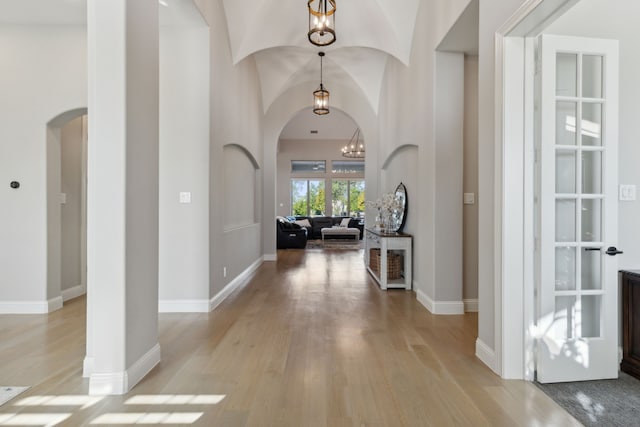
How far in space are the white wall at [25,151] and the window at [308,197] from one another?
10.7m

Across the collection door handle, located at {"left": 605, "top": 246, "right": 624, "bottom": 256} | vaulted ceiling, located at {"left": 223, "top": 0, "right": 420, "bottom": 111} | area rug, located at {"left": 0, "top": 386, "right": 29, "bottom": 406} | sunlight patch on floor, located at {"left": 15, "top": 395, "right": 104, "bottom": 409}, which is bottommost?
sunlight patch on floor, located at {"left": 15, "top": 395, "right": 104, "bottom": 409}

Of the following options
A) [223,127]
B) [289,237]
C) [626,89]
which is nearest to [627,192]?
[626,89]

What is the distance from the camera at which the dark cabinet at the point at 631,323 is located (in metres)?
2.36

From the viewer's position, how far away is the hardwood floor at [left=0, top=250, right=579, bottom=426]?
1916mm

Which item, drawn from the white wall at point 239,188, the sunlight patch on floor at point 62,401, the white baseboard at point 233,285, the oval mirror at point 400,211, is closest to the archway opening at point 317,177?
the white wall at point 239,188

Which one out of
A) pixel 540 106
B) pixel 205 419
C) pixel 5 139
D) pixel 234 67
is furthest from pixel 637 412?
pixel 5 139

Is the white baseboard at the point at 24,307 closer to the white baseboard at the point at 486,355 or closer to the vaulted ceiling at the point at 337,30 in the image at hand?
the vaulted ceiling at the point at 337,30

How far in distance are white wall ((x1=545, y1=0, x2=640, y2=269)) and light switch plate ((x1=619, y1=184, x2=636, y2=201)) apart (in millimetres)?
31

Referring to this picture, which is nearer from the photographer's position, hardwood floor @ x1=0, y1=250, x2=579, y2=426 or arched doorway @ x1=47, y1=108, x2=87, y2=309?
hardwood floor @ x1=0, y1=250, x2=579, y2=426

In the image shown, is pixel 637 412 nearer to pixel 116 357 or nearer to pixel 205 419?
pixel 205 419

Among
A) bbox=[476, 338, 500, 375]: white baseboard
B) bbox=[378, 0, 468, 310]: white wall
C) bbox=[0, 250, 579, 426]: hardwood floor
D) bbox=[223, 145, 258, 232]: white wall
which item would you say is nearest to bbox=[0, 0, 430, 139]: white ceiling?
bbox=[378, 0, 468, 310]: white wall

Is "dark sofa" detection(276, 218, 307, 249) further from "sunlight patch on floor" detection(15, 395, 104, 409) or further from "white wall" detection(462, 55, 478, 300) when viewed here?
"sunlight patch on floor" detection(15, 395, 104, 409)

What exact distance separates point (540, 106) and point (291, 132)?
39.4 feet

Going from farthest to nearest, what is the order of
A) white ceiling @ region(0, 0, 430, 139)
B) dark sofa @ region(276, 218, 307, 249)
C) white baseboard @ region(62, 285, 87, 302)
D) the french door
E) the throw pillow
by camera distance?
the throw pillow
dark sofa @ region(276, 218, 307, 249)
white baseboard @ region(62, 285, 87, 302)
white ceiling @ region(0, 0, 430, 139)
the french door
